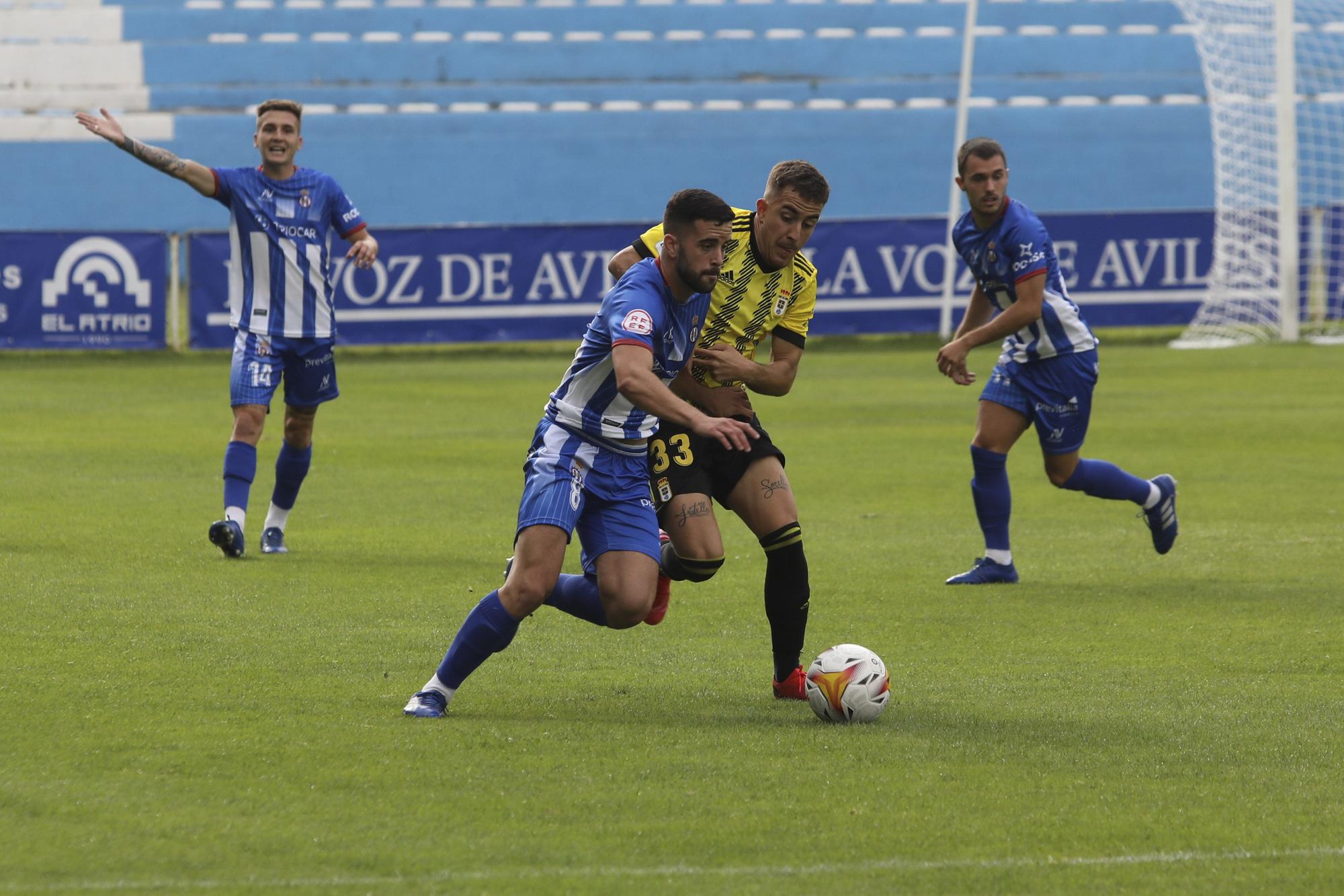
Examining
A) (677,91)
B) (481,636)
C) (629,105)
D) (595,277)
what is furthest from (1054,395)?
(677,91)

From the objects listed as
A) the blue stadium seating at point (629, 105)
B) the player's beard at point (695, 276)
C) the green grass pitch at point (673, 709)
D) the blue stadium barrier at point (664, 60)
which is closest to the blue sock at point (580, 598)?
the green grass pitch at point (673, 709)

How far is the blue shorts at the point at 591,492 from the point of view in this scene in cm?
510

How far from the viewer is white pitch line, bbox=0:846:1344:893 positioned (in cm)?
355

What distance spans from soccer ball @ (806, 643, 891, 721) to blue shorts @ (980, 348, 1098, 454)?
312 cm

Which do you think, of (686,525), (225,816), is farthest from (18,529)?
(225,816)

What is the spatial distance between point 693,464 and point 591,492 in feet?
A: 2.00

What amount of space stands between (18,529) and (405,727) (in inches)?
188

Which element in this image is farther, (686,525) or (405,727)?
(686,525)

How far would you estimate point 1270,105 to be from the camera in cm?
2677

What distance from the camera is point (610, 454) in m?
5.25

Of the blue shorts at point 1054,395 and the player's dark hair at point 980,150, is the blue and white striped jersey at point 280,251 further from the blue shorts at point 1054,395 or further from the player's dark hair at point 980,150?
the blue shorts at point 1054,395

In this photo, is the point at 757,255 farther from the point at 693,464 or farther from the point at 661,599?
the point at 661,599

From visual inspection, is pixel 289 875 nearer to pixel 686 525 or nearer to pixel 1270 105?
pixel 686 525

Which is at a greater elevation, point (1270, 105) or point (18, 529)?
point (1270, 105)
